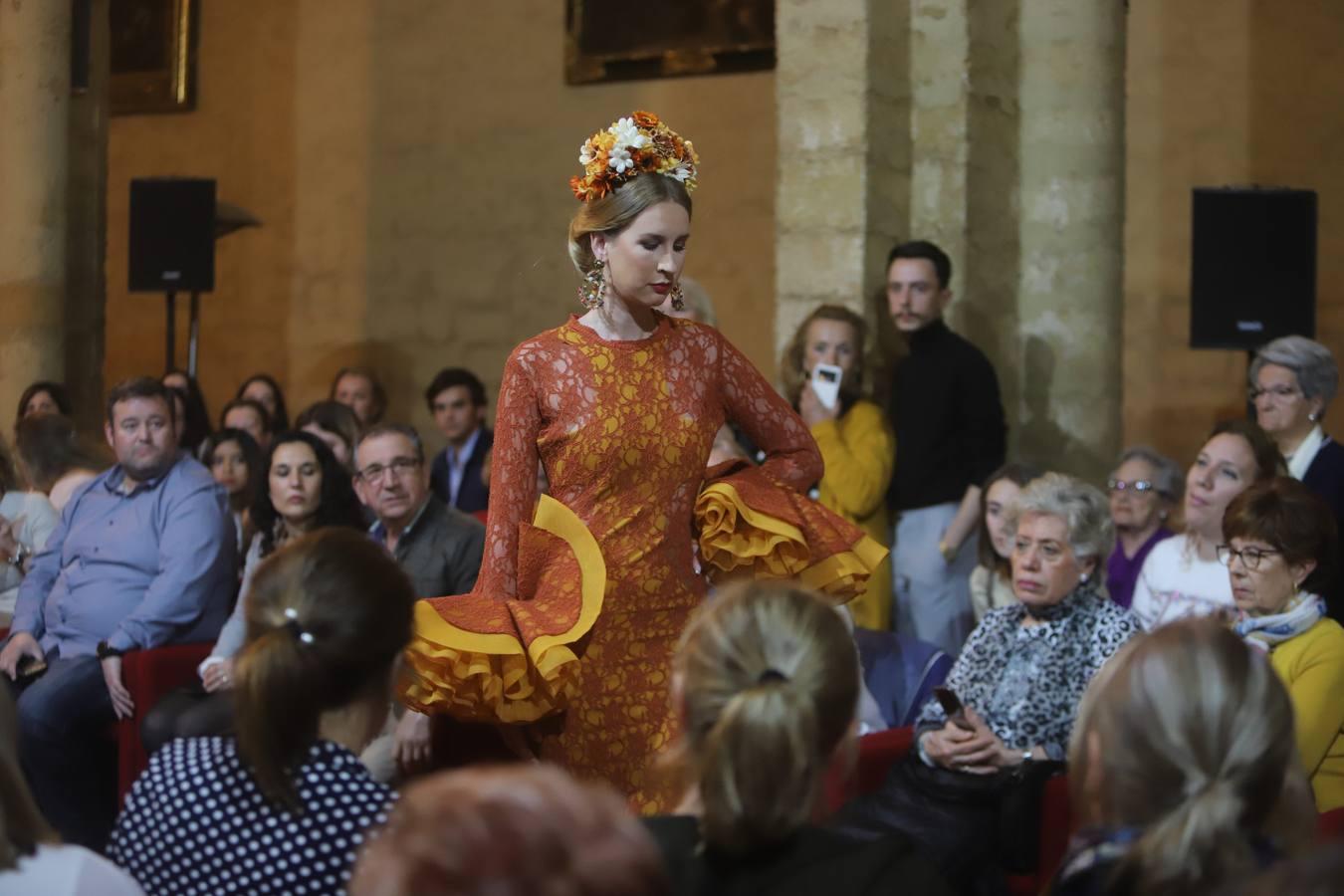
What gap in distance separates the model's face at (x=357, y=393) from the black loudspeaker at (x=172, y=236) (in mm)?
1015

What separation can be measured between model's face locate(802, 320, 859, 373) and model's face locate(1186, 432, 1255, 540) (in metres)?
1.15

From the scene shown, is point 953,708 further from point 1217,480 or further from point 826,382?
point 826,382

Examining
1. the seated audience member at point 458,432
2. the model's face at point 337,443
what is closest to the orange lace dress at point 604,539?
the model's face at point 337,443

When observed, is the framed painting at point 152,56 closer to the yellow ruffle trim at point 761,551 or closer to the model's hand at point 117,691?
the model's hand at point 117,691

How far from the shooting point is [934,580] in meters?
5.34

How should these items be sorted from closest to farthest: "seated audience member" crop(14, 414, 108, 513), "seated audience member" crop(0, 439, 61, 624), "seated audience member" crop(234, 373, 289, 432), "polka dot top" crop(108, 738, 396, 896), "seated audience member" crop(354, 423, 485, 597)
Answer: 1. "polka dot top" crop(108, 738, 396, 896)
2. "seated audience member" crop(354, 423, 485, 597)
3. "seated audience member" crop(0, 439, 61, 624)
4. "seated audience member" crop(14, 414, 108, 513)
5. "seated audience member" crop(234, 373, 289, 432)

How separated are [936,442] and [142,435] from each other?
2317 millimetres

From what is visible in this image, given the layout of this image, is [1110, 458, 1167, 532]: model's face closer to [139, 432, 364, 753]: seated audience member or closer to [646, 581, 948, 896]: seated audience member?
[139, 432, 364, 753]: seated audience member

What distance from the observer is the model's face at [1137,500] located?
5.04 metres

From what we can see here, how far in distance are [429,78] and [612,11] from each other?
4.13 ft

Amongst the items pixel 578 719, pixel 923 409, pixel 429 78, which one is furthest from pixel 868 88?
pixel 429 78

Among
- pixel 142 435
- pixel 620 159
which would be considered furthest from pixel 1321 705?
pixel 142 435

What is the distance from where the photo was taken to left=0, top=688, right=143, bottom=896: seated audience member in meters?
1.72

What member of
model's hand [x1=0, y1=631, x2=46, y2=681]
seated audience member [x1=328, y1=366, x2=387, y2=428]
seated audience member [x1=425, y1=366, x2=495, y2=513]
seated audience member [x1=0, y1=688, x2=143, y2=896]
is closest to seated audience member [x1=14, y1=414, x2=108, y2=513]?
model's hand [x1=0, y1=631, x2=46, y2=681]
